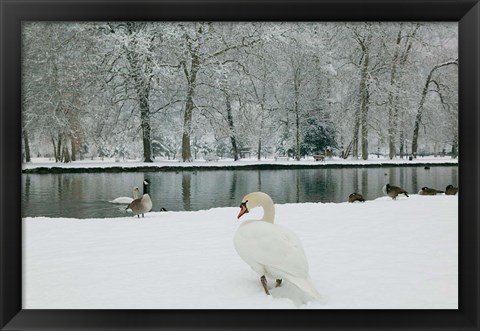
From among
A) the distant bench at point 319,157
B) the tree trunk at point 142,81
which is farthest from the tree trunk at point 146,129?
the distant bench at point 319,157

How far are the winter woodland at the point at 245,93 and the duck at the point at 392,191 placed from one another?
356 millimetres

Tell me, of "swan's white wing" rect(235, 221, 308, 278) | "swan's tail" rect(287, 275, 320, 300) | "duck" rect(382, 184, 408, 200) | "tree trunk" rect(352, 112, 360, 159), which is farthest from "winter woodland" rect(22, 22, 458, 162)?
"swan's tail" rect(287, 275, 320, 300)

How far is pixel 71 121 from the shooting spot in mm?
3049

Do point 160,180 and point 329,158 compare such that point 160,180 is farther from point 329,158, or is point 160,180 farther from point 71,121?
point 329,158

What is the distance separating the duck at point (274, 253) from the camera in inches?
61.5

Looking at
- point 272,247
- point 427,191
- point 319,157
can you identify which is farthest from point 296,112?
point 272,247

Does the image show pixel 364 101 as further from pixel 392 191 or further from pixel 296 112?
pixel 392 191

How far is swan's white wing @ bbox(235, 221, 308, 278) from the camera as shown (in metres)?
1.57

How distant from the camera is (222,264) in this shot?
6.44 ft

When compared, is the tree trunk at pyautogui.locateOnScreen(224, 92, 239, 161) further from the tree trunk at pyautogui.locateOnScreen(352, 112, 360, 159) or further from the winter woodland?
the tree trunk at pyautogui.locateOnScreen(352, 112, 360, 159)

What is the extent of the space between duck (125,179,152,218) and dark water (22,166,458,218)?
0.05m

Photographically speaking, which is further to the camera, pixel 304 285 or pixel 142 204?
pixel 142 204

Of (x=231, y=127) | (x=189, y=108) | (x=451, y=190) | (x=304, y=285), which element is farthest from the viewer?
(x=189, y=108)

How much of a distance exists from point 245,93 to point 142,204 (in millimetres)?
1203
